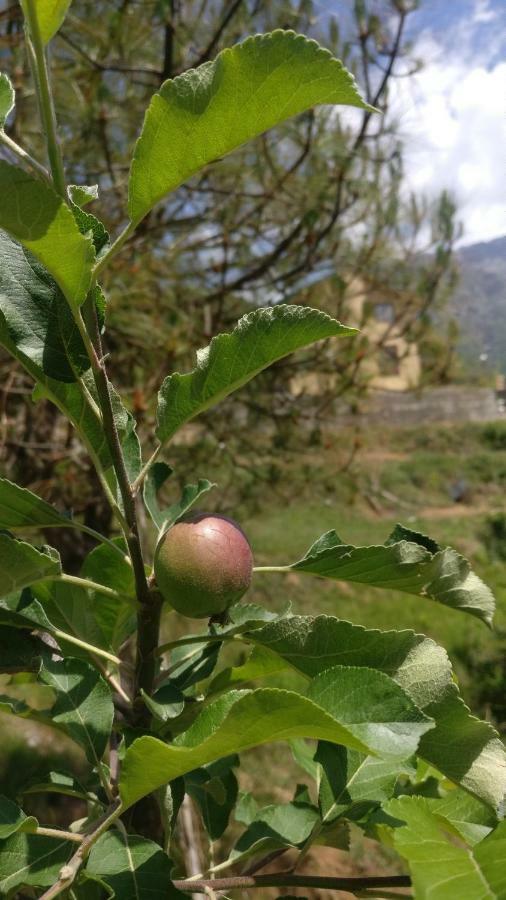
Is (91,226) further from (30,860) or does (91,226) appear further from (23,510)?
(30,860)

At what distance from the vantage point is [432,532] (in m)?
9.43

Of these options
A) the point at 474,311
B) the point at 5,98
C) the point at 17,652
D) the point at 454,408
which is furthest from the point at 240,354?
the point at 454,408

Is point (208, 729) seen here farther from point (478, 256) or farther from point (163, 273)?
point (478, 256)

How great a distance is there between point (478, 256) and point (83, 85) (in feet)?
8.72

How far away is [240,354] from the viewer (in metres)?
0.61

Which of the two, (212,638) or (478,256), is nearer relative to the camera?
(212,638)

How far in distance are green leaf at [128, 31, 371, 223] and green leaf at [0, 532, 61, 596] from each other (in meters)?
0.28

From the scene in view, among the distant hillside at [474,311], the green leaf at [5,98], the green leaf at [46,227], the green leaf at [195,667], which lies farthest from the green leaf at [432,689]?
the distant hillside at [474,311]

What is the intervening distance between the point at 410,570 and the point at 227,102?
416 millimetres

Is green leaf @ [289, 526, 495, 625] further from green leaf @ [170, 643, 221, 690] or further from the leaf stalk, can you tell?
the leaf stalk

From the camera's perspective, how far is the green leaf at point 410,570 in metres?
0.62

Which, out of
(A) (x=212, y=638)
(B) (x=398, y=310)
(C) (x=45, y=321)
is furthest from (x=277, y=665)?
(B) (x=398, y=310)

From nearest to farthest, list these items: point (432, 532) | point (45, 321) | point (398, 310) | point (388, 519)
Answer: point (45, 321), point (398, 310), point (432, 532), point (388, 519)

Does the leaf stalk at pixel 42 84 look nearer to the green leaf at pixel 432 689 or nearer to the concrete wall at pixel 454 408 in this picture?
the green leaf at pixel 432 689
